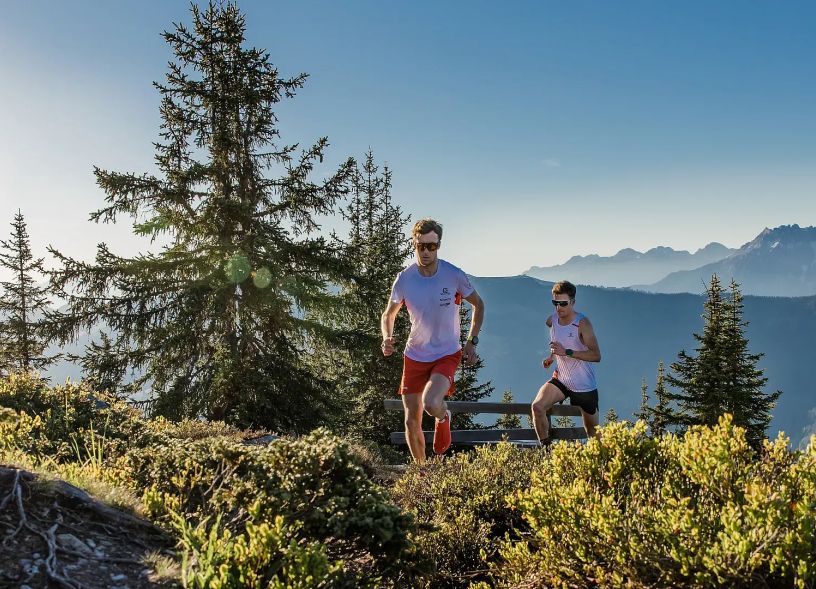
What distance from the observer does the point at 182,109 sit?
15.9m

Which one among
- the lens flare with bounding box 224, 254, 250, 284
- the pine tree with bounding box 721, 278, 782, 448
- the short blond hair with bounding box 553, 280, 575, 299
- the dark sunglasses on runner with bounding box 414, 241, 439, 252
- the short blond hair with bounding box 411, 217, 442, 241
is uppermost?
the lens flare with bounding box 224, 254, 250, 284

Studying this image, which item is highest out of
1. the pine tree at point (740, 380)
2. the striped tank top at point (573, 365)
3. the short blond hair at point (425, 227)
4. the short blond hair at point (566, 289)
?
the short blond hair at point (425, 227)

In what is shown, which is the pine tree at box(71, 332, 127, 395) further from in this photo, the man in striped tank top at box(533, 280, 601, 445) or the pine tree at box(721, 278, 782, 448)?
the pine tree at box(721, 278, 782, 448)

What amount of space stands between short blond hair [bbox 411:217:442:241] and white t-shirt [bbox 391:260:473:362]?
43 centimetres

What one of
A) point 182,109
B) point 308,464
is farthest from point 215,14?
point 308,464

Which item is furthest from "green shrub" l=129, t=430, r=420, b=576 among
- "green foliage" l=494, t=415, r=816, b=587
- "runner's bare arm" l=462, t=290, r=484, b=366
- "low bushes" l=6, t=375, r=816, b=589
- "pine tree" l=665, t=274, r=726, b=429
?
"pine tree" l=665, t=274, r=726, b=429

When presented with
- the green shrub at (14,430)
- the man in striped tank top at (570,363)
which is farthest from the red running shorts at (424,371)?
the green shrub at (14,430)

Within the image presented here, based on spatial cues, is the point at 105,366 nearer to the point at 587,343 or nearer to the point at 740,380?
the point at 587,343

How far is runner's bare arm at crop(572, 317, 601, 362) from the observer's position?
7.15 meters

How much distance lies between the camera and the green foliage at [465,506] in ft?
12.2

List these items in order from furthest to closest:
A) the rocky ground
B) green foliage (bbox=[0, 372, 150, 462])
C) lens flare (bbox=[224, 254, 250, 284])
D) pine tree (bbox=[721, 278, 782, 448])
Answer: pine tree (bbox=[721, 278, 782, 448]) → lens flare (bbox=[224, 254, 250, 284]) → green foliage (bbox=[0, 372, 150, 462]) → the rocky ground

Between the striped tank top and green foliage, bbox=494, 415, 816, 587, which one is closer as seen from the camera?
green foliage, bbox=494, 415, 816, 587

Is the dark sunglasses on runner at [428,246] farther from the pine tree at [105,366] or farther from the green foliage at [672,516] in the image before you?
the pine tree at [105,366]

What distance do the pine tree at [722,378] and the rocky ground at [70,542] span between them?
2370 centimetres
